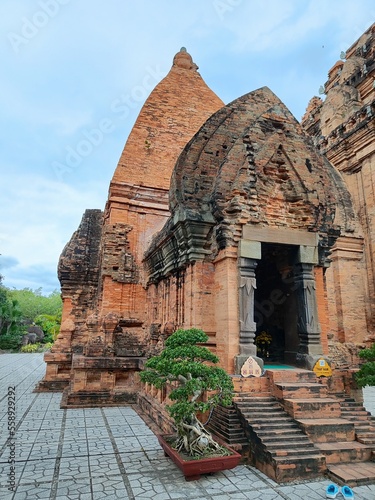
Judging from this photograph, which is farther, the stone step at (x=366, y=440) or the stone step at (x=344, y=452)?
the stone step at (x=366, y=440)

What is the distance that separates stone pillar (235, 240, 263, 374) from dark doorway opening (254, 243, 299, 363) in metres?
1.23

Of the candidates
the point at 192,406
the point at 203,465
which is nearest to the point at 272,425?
the point at 203,465

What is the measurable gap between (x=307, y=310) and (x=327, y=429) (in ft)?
7.13

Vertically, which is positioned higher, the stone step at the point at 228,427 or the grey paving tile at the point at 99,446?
the stone step at the point at 228,427

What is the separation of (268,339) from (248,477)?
4.06 meters

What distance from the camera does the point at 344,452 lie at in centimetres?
480

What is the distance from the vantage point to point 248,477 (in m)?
4.55

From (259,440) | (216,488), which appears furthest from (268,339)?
(216,488)

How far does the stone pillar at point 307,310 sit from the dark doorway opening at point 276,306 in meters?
0.54

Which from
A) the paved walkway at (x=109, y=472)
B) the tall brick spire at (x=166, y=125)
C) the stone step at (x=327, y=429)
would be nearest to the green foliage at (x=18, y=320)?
the tall brick spire at (x=166, y=125)

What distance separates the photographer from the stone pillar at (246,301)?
19.8ft

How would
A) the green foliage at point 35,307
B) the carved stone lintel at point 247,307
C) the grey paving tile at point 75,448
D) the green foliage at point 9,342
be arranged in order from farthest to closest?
the green foliage at point 35,307 < the green foliage at point 9,342 < the carved stone lintel at point 247,307 < the grey paving tile at point 75,448

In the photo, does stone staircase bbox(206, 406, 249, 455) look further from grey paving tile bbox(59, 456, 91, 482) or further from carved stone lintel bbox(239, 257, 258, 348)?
grey paving tile bbox(59, 456, 91, 482)

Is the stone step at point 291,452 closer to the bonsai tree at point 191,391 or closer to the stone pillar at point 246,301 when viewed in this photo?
the bonsai tree at point 191,391
